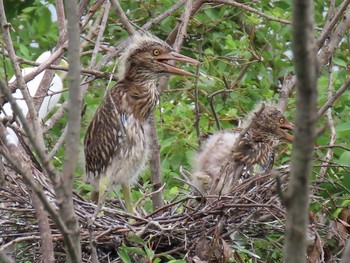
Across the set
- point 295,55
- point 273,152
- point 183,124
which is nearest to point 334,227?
point 273,152

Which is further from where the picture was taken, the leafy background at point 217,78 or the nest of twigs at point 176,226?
the leafy background at point 217,78

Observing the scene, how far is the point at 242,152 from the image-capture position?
4.65m

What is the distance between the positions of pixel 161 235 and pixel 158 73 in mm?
1099

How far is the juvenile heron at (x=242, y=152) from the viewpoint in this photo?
4539 mm

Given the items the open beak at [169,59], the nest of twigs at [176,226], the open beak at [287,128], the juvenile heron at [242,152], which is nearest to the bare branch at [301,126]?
the nest of twigs at [176,226]

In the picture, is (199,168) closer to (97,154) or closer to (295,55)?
(97,154)

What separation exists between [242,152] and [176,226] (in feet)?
2.64

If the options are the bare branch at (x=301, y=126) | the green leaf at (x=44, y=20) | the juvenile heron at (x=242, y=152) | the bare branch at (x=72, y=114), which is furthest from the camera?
the green leaf at (x=44, y=20)

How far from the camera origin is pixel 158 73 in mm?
4801

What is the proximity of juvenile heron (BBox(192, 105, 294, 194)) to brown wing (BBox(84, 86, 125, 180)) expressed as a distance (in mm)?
415

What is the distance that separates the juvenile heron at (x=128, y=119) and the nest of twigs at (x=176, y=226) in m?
0.46

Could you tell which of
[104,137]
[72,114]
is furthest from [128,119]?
[72,114]

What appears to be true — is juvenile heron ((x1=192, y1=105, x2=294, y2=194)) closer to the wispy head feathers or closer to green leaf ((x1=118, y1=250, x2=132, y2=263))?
the wispy head feathers

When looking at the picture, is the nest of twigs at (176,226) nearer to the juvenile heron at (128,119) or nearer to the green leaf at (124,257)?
the green leaf at (124,257)
